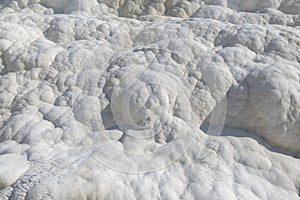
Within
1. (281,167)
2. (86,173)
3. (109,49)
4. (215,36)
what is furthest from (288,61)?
(86,173)

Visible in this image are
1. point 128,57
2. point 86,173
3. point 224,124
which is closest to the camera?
point 86,173

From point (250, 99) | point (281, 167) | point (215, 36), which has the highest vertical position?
point (215, 36)

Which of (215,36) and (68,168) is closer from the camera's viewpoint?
(68,168)

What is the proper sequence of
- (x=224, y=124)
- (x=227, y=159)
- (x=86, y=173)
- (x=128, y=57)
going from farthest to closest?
(x=128, y=57), (x=224, y=124), (x=227, y=159), (x=86, y=173)

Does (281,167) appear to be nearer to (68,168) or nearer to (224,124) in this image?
(224,124)

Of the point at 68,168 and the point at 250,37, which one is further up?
the point at 250,37

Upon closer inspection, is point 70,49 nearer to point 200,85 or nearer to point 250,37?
point 200,85
